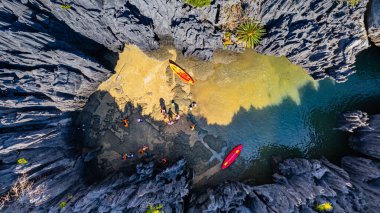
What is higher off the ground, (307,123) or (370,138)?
(307,123)

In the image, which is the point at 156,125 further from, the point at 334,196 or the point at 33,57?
the point at 334,196

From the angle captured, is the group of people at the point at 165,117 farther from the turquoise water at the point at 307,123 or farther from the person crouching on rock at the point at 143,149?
the turquoise water at the point at 307,123

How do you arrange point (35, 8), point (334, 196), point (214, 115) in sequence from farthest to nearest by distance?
point (214, 115) → point (334, 196) → point (35, 8)

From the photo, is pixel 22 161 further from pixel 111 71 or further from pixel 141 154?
pixel 111 71

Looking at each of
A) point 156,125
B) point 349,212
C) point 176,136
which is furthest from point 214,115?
point 349,212

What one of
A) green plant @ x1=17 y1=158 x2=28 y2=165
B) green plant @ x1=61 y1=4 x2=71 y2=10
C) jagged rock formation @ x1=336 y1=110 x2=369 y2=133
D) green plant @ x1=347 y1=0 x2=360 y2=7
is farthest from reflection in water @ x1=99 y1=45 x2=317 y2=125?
green plant @ x1=17 y1=158 x2=28 y2=165

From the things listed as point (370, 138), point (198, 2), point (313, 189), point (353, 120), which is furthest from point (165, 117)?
point (370, 138)

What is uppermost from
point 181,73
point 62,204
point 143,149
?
point 181,73
